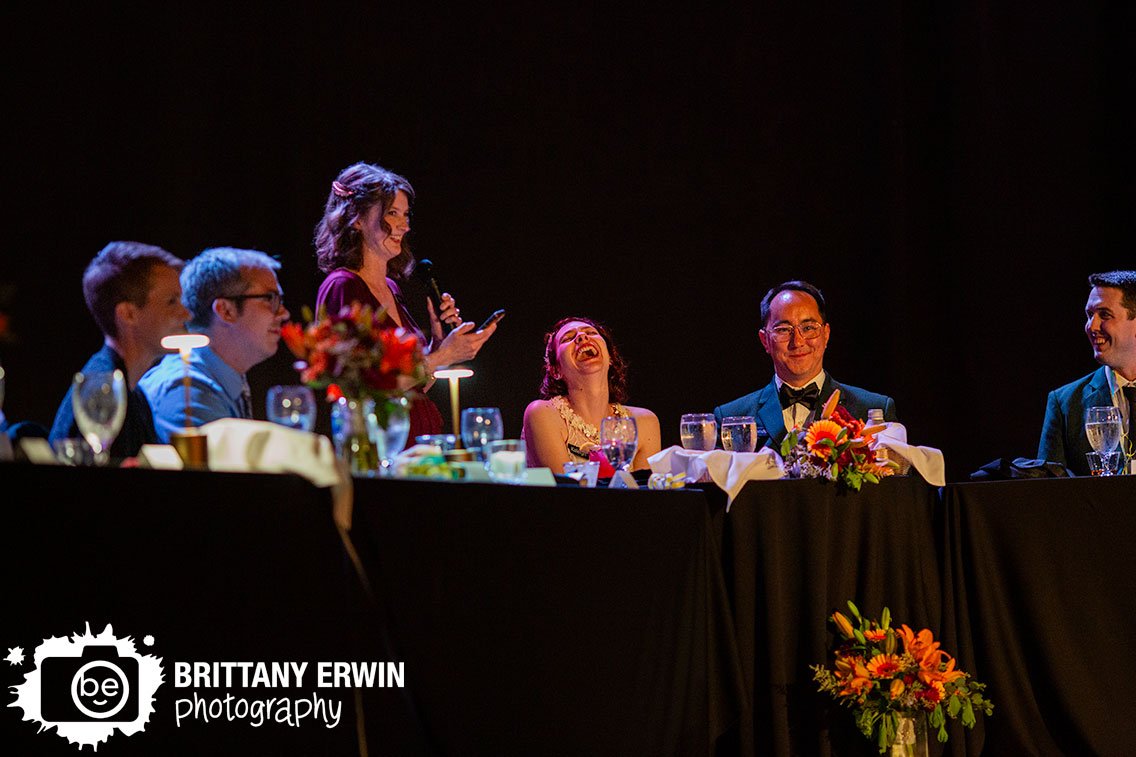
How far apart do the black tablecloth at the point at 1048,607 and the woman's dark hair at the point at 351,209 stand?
2.15m

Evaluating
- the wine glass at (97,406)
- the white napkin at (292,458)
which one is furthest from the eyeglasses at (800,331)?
the wine glass at (97,406)

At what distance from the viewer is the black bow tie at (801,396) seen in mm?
4402

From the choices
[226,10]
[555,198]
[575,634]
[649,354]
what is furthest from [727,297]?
[575,634]

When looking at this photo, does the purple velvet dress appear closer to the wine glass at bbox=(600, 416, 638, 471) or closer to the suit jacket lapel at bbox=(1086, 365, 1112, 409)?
the wine glass at bbox=(600, 416, 638, 471)

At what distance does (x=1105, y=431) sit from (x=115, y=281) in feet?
9.52

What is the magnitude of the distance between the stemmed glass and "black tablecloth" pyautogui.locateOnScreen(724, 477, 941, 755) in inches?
33.7

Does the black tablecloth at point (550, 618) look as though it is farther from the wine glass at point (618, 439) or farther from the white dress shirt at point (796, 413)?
the white dress shirt at point (796, 413)

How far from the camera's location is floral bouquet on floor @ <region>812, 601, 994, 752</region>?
303cm

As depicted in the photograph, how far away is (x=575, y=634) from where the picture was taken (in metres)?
2.59

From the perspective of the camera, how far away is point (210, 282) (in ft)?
9.78

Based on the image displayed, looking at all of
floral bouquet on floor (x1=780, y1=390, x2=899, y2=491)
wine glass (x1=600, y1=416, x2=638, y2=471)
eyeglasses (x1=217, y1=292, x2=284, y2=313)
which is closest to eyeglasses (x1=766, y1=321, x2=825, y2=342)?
floral bouquet on floor (x1=780, y1=390, x2=899, y2=491)

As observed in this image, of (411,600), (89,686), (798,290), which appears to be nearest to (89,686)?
(89,686)

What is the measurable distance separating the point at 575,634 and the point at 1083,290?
14.9ft

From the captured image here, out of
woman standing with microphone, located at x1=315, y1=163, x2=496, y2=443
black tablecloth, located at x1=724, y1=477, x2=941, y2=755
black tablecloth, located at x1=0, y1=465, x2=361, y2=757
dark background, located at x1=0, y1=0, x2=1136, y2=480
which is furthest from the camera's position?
dark background, located at x1=0, y1=0, x2=1136, y2=480
